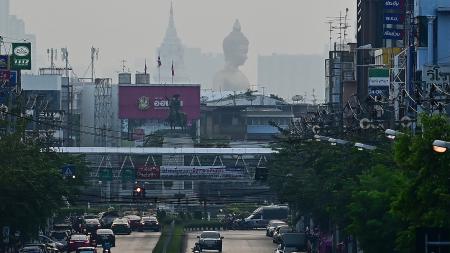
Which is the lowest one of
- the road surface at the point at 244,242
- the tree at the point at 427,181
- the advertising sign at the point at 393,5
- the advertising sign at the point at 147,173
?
the road surface at the point at 244,242

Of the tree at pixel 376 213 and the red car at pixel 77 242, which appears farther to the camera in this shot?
the red car at pixel 77 242

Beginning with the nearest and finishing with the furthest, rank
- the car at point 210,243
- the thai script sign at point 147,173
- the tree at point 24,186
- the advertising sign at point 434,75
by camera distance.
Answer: the tree at point 24,186
the advertising sign at point 434,75
the car at point 210,243
the thai script sign at point 147,173

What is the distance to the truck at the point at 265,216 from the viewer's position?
182375 millimetres

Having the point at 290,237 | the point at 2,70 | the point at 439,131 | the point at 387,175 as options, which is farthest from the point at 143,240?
the point at 439,131

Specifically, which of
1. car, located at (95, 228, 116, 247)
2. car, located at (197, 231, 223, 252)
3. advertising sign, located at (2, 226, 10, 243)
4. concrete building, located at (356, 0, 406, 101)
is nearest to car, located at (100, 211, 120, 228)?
concrete building, located at (356, 0, 406, 101)

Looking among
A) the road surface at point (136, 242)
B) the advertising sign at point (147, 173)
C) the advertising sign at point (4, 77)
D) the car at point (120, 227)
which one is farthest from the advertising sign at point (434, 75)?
→ the advertising sign at point (147, 173)

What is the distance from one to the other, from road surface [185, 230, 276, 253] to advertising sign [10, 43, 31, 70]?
1803 centimetres

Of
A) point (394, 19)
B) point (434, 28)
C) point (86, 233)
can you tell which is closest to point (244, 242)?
point (86, 233)

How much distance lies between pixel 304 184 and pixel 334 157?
15832 mm

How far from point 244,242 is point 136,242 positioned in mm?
7536

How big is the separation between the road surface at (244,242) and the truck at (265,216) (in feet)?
16.0

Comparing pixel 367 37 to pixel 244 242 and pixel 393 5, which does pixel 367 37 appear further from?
pixel 393 5

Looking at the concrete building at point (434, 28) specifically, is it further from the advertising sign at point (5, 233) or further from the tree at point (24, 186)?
the advertising sign at point (5, 233)

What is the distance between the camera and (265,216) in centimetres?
18638
